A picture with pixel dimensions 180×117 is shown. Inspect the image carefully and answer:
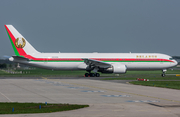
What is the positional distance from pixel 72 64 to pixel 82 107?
1352 inches

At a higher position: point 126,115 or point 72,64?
point 72,64

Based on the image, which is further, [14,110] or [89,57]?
[89,57]

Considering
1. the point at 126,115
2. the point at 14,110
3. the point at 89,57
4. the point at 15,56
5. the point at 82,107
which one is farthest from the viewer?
the point at 89,57

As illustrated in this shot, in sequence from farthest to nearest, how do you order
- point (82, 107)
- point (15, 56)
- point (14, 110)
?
1. point (15, 56)
2. point (82, 107)
3. point (14, 110)

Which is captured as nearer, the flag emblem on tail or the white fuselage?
the white fuselage

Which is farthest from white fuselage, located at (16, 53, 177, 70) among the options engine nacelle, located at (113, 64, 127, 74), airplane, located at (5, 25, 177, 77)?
engine nacelle, located at (113, 64, 127, 74)

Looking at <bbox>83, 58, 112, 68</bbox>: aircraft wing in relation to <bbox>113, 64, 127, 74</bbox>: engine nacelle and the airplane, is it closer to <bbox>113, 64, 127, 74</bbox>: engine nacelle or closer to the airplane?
the airplane

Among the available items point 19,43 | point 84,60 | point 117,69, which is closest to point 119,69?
point 117,69

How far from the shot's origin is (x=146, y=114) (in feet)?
42.4

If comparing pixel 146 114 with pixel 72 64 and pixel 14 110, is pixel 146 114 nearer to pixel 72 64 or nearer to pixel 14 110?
pixel 14 110

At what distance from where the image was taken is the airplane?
47972 millimetres

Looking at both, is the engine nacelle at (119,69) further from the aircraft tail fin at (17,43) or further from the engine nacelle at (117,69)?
the aircraft tail fin at (17,43)

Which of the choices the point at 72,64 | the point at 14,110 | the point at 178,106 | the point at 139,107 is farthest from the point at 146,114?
the point at 72,64

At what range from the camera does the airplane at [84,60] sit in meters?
48.0
